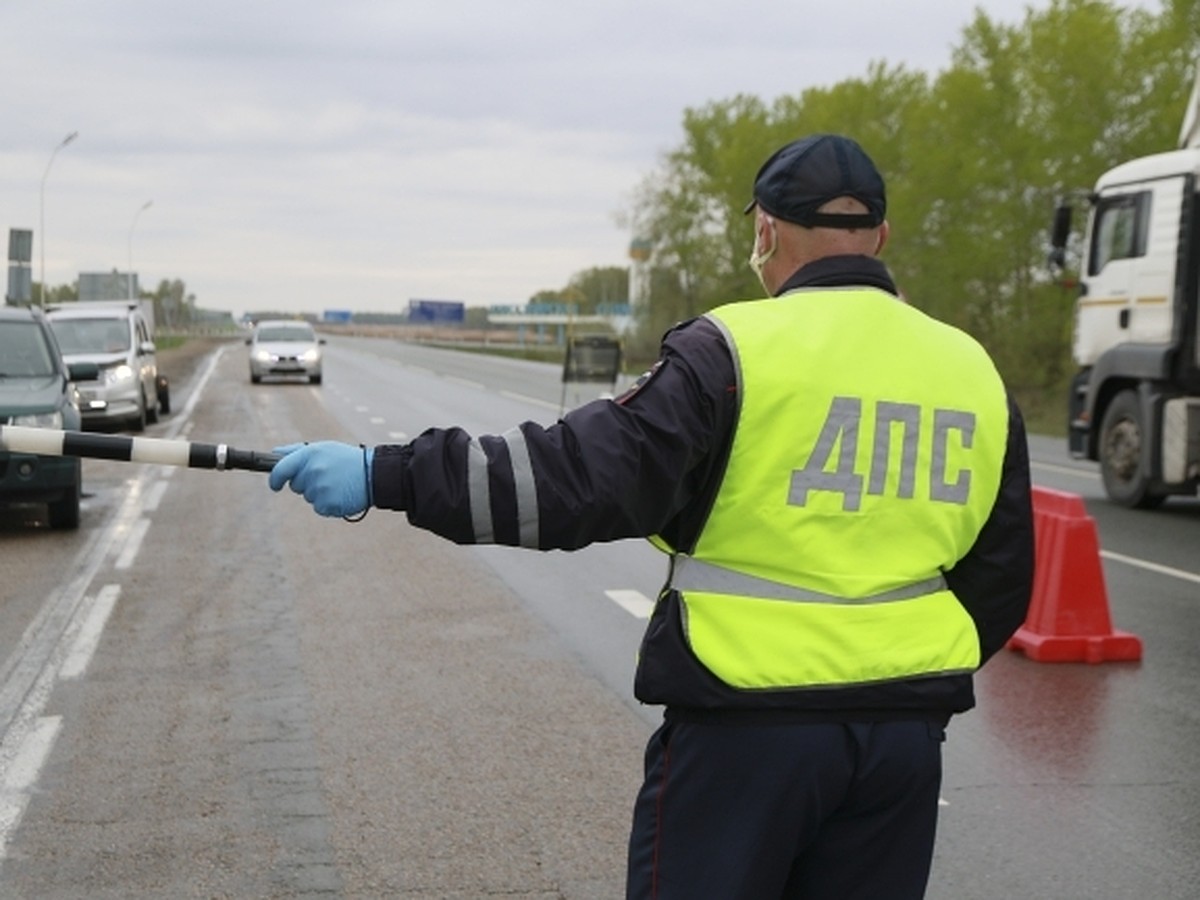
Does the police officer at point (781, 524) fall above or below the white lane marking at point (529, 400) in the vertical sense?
above

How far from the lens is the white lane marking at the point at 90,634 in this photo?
8469mm

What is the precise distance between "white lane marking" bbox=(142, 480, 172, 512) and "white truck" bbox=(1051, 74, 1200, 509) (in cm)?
849

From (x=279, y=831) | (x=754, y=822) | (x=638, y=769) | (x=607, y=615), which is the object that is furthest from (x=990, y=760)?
(x=754, y=822)

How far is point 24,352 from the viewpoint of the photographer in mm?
14422

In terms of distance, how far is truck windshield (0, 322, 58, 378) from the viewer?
46.5ft

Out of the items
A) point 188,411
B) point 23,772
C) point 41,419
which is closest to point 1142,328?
point 41,419

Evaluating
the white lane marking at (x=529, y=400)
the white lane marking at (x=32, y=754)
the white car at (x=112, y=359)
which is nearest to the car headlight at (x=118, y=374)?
the white car at (x=112, y=359)

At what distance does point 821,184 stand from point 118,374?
2374 centimetres

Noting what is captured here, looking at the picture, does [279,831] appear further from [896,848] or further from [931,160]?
[931,160]

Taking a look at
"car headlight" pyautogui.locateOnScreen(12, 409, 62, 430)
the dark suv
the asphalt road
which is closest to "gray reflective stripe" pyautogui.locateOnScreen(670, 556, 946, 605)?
the asphalt road

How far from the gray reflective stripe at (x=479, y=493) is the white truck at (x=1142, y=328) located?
13.7 meters

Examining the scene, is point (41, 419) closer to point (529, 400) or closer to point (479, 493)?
point (479, 493)

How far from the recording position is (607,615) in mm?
10289

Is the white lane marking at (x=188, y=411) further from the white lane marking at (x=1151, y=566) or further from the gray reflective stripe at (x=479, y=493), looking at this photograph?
the gray reflective stripe at (x=479, y=493)
